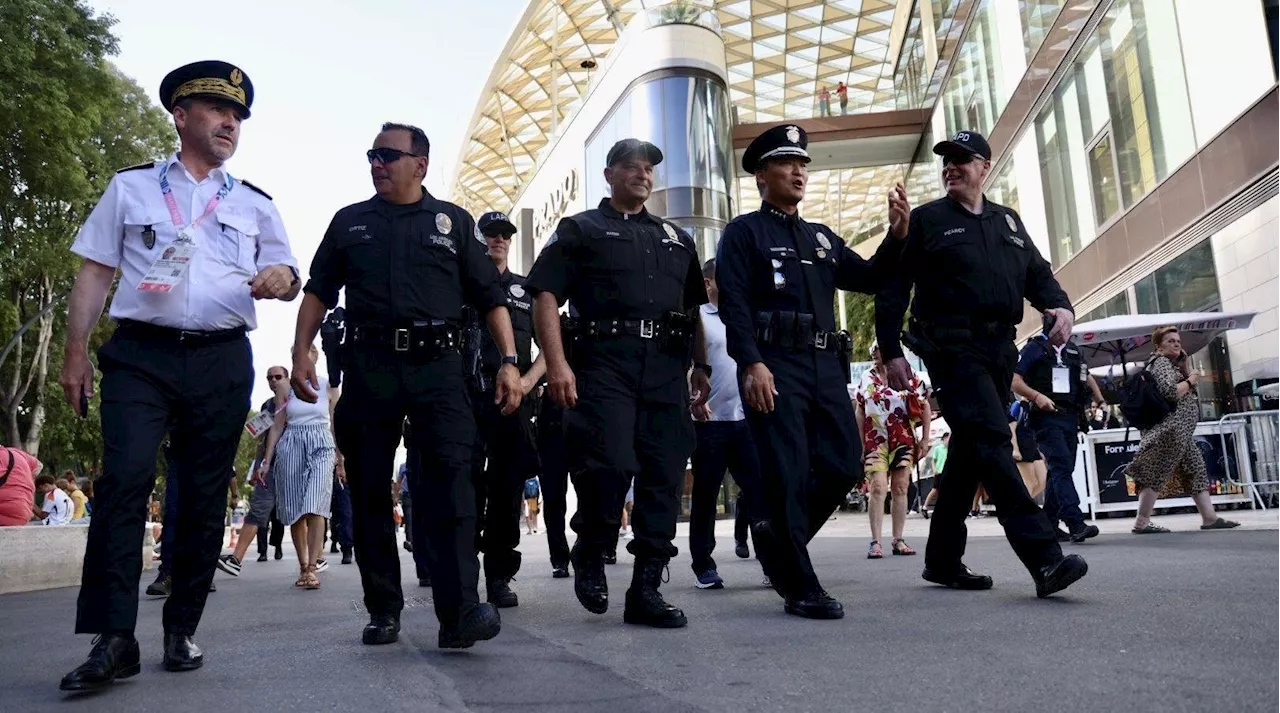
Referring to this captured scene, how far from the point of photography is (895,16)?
36719 mm

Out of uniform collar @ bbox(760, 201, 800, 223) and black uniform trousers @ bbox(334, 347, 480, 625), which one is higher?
uniform collar @ bbox(760, 201, 800, 223)

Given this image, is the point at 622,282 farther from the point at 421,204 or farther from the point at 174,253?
the point at 174,253

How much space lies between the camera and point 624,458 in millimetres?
4375

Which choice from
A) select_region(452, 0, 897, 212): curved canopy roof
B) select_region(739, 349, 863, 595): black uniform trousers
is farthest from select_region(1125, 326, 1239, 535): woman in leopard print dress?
select_region(452, 0, 897, 212): curved canopy roof

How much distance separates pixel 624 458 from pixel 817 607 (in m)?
0.93

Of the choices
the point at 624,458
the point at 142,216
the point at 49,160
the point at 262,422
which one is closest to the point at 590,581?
the point at 624,458

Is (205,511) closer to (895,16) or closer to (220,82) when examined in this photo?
(220,82)

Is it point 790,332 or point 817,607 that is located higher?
point 790,332

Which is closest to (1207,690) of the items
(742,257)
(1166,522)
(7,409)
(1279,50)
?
(742,257)

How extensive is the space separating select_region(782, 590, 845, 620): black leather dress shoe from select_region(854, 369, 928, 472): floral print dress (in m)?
3.76

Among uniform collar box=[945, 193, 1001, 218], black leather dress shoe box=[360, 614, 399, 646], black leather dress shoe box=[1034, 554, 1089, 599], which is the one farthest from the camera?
uniform collar box=[945, 193, 1001, 218]

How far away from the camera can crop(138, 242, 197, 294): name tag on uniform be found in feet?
11.5

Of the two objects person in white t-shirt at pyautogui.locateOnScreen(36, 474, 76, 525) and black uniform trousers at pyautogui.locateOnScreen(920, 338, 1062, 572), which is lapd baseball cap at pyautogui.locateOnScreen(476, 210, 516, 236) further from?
person in white t-shirt at pyautogui.locateOnScreen(36, 474, 76, 525)

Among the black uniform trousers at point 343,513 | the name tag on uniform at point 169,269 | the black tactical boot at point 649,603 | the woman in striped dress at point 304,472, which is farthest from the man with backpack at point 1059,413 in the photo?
the black uniform trousers at point 343,513
